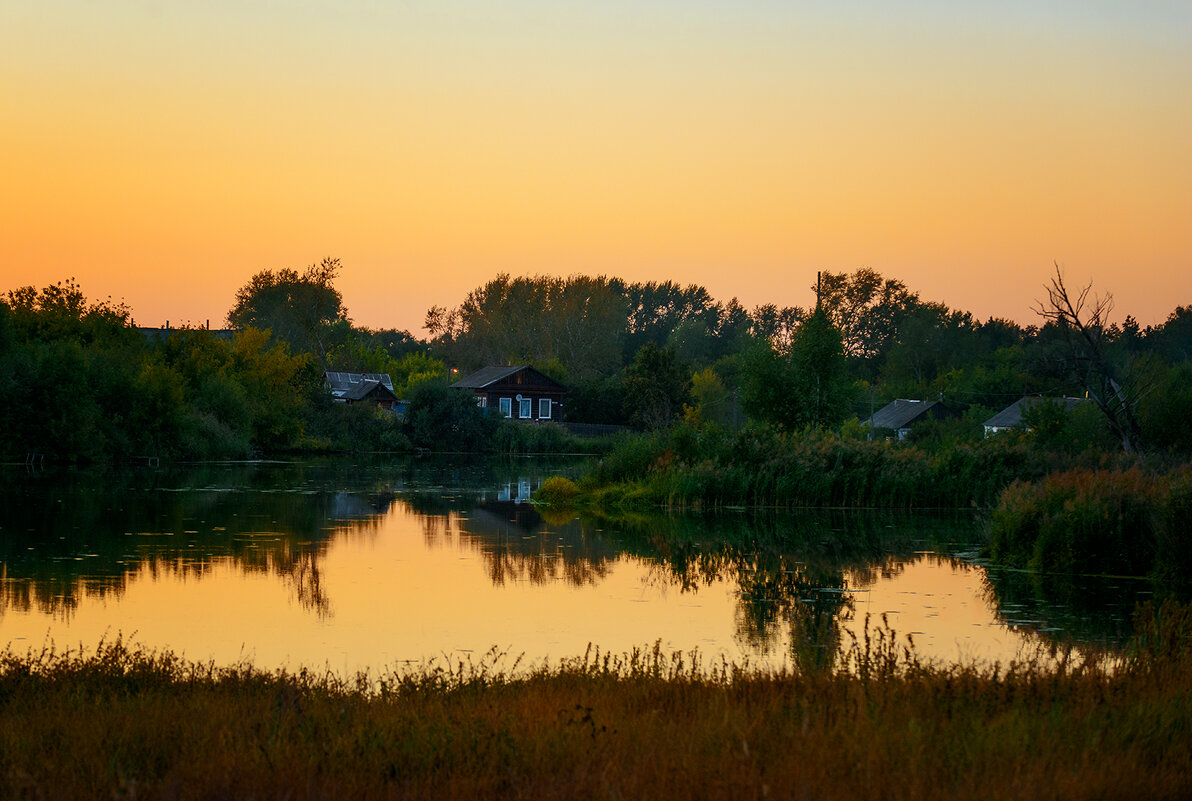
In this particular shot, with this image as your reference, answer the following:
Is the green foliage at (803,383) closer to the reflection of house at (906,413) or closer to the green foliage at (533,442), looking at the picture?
the green foliage at (533,442)

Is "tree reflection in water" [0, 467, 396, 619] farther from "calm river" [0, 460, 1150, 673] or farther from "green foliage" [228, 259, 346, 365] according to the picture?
"green foliage" [228, 259, 346, 365]

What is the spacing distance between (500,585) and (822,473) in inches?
612

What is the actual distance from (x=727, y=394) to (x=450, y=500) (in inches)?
2307

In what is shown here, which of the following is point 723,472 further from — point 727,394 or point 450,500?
point 727,394

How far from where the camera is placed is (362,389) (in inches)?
3615

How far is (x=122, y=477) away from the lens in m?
43.3

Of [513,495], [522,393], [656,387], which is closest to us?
[513,495]

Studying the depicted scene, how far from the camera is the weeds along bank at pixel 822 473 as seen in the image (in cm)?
3178

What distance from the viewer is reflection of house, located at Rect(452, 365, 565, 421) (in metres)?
88.1

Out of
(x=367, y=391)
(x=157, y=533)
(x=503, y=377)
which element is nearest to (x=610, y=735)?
(x=157, y=533)

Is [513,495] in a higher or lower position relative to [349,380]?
lower

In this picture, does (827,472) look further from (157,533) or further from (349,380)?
(349,380)

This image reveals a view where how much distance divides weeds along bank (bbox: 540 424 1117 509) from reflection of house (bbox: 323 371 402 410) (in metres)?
54.2

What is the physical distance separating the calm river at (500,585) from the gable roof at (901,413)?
51.7 m
